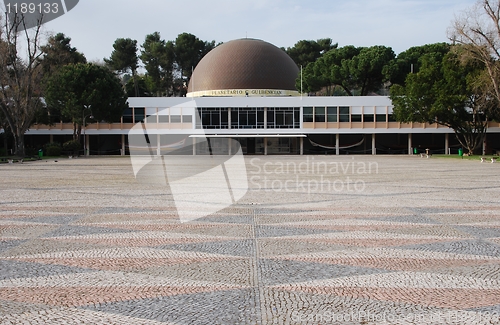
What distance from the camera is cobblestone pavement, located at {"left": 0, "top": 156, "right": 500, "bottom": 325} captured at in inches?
190

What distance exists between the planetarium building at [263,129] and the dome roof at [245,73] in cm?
598

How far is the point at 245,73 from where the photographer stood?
5969cm

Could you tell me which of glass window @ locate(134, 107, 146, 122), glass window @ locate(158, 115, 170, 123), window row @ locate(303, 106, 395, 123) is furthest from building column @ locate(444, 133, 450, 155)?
glass window @ locate(134, 107, 146, 122)

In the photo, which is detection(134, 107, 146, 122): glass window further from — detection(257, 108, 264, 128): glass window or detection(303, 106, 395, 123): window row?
detection(303, 106, 395, 123): window row

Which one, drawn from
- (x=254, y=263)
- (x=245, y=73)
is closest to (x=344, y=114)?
(x=245, y=73)

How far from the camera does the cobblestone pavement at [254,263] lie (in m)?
4.84

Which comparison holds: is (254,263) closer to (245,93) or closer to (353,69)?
(353,69)

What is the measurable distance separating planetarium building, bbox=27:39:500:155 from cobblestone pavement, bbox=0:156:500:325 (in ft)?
129

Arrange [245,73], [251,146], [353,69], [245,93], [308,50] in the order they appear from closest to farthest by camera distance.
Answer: [251,146], [353,69], [245,93], [245,73], [308,50]

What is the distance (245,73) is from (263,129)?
10.5m

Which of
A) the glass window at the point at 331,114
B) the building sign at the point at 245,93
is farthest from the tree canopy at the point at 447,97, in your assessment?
the building sign at the point at 245,93

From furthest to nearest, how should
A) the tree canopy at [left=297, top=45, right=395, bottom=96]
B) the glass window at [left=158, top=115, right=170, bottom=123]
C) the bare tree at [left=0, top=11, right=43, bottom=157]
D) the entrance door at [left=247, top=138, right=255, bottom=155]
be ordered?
the tree canopy at [left=297, top=45, right=395, bottom=96], the entrance door at [left=247, top=138, right=255, bottom=155], the glass window at [left=158, top=115, right=170, bottom=123], the bare tree at [left=0, top=11, right=43, bottom=157]

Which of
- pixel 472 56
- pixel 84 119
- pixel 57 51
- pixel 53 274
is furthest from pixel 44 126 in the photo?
pixel 53 274

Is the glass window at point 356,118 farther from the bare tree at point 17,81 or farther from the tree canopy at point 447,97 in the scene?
the bare tree at point 17,81
